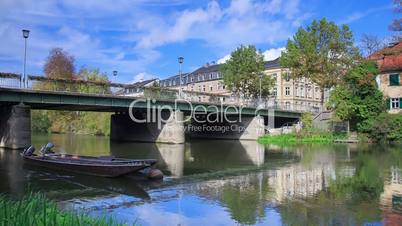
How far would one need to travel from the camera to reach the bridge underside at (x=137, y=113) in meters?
36.9

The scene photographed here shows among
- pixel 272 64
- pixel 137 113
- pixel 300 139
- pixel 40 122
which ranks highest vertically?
pixel 272 64

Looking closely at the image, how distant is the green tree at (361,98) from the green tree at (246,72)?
25.1 m

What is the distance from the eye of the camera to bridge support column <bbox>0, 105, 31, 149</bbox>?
119 feet

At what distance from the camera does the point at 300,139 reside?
55.1 m

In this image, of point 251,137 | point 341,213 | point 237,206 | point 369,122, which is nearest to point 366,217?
point 341,213

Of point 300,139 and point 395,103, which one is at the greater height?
point 395,103

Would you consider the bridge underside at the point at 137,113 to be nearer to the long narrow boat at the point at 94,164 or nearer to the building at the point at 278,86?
the building at the point at 278,86

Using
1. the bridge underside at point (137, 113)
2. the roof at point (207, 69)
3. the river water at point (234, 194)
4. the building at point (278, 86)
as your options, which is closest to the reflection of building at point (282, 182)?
the river water at point (234, 194)

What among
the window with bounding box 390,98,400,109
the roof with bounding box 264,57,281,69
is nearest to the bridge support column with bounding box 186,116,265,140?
the window with bounding box 390,98,400,109

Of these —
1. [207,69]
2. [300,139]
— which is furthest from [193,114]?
[207,69]

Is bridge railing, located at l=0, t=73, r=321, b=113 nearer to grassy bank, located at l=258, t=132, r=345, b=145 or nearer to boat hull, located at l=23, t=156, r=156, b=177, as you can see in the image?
grassy bank, located at l=258, t=132, r=345, b=145

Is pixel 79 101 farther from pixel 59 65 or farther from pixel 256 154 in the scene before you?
pixel 59 65

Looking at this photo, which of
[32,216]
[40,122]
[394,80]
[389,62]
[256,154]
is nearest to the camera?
[32,216]

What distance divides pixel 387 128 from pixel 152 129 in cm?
2703
